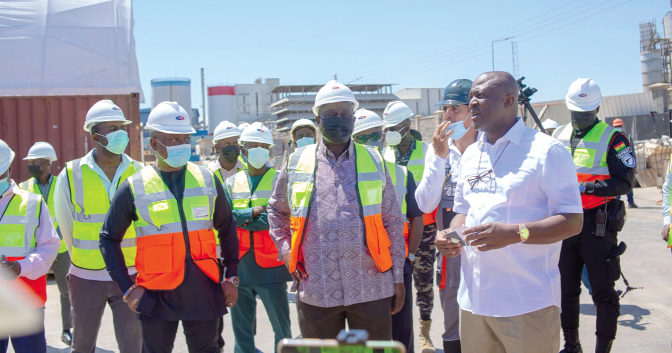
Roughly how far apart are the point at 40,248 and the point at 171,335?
126cm

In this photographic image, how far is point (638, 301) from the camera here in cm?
656

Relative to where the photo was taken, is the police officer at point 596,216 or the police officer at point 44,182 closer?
the police officer at point 596,216

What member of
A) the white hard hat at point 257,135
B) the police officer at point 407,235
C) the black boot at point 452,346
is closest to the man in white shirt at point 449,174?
the black boot at point 452,346

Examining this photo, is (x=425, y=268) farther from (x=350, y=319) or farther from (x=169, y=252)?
(x=169, y=252)

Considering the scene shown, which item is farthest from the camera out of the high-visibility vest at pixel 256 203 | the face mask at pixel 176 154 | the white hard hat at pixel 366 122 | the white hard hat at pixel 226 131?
the white hard hat at pixel 226 131

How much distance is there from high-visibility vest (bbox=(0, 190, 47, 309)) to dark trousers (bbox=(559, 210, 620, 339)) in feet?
13.1

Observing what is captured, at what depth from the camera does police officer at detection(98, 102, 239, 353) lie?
Answer: 349 cm

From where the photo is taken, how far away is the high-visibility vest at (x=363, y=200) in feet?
11.0

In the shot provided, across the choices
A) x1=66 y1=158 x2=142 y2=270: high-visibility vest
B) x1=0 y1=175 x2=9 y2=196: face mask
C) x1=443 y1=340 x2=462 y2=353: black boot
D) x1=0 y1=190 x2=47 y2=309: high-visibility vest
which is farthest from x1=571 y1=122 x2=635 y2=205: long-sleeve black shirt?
x1=0 y1=175 x2=9 y2=196: face mask

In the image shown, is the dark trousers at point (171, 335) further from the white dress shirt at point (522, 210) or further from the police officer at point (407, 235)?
the white dress shirt at point (522, 210)

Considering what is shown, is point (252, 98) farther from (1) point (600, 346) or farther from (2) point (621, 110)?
(1) point (600, 346)

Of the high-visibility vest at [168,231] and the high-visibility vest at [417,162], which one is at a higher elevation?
the high-visibility vest at [417,162]

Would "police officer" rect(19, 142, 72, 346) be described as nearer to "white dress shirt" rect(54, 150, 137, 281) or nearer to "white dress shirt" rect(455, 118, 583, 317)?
"white dress shirt" rect(54, 150, 137, 281)

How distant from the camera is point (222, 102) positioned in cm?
9150
